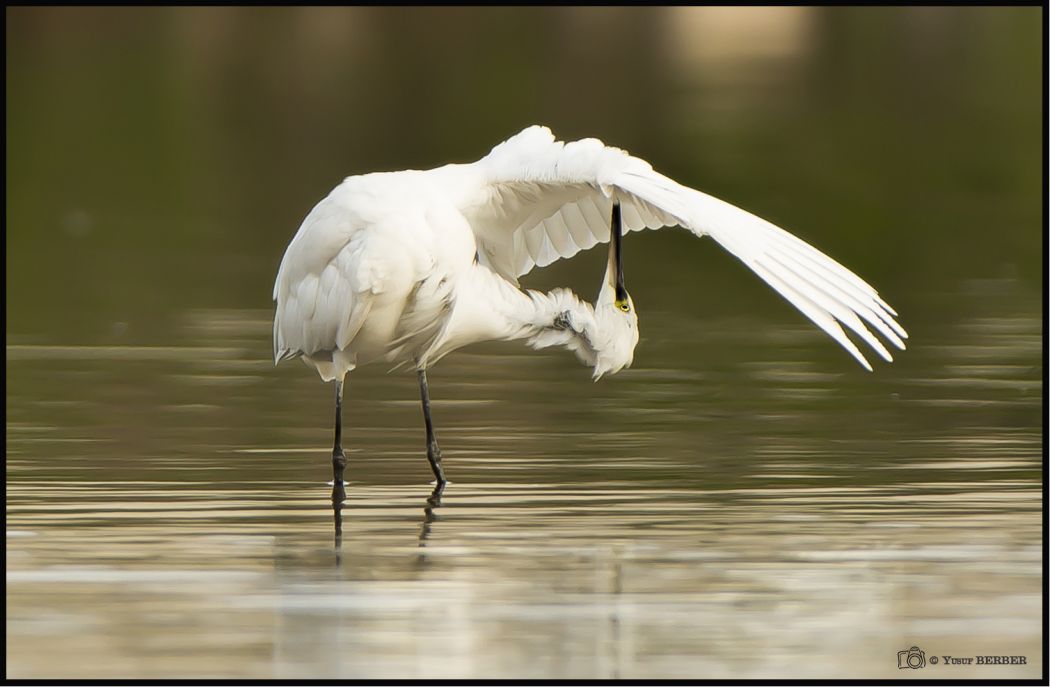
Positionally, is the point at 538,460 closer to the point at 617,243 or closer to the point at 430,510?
the point at 617,243

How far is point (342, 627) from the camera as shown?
7141mm

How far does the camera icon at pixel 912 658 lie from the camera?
22.2ft

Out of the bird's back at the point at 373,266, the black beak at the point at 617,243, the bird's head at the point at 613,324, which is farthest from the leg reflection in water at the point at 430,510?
the black beak at the point at 617,243

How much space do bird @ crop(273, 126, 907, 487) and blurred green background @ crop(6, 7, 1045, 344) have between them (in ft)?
13.9

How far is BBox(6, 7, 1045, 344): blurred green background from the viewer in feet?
57.6

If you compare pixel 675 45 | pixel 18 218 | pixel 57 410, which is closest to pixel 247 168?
pixel 18 218

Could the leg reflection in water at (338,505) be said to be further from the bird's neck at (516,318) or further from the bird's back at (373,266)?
the bird's neck at (516,318)

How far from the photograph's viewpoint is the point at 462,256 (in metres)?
9.66

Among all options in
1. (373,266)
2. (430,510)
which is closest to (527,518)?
(430,510)

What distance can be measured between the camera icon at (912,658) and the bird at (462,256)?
6.69 feet

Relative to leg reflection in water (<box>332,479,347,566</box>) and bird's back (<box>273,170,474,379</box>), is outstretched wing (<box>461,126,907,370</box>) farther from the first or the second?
leg reflection in water (<box>332,479,347,566</box>)

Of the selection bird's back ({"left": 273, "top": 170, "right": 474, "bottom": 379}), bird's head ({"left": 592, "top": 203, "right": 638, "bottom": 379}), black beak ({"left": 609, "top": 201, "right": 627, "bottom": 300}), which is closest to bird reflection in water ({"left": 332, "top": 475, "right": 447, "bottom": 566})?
bird's back ({"left": 273, "top": 170, "right": 474, "bottom": 379})

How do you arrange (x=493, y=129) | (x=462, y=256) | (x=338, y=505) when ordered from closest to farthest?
(x=338, y=505) < (x=462, y=256) < (x=493, y=129)

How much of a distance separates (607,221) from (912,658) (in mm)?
4035
